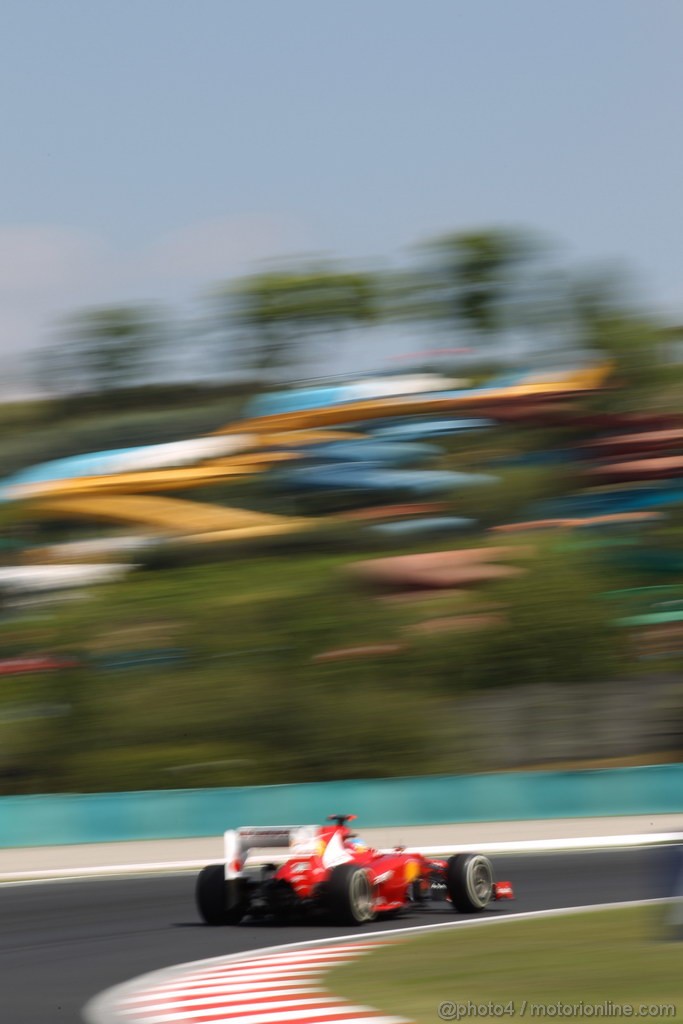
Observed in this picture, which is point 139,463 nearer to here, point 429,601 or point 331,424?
point 331,424

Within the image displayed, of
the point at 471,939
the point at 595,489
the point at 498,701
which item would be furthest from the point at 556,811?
the point at 595,489

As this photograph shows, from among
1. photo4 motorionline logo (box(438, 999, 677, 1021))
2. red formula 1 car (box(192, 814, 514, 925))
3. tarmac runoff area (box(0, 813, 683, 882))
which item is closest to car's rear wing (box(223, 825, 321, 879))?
red formula 1 car (box(192, 814, 514, 925))

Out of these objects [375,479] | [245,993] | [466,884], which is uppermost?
[375,479]

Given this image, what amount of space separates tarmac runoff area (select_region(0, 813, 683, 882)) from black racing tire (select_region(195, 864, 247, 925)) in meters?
5.11

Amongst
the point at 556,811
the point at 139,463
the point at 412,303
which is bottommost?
the point at 556,811

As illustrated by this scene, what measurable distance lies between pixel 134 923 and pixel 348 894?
2.22 m

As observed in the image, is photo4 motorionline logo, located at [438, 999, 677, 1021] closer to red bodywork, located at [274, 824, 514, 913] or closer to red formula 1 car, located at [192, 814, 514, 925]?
red formula 1 car, located at [192, 814, 514, 925]

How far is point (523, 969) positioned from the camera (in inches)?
274

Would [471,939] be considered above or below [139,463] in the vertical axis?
below

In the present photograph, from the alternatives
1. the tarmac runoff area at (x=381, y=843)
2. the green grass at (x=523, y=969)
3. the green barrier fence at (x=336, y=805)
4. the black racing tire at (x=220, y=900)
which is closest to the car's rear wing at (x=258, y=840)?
the black racing tire at (x=220, y=900)

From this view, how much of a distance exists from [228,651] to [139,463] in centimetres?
1972

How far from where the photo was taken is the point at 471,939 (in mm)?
8258

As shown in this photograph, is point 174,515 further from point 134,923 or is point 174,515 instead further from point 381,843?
point 134,923

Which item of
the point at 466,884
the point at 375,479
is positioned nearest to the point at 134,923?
the point at 466,884
